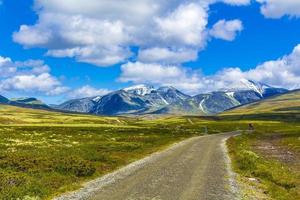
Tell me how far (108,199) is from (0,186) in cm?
690

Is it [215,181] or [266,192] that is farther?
[215,181]

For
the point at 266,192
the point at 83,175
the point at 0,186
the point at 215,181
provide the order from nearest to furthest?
the point at 0,186 < the point at 266,192 < the point at 215,181 < the point at 83,175

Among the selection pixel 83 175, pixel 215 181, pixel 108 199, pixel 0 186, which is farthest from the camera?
pixel 83 175

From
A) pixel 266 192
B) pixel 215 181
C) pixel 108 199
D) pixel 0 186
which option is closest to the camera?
pixel 108 199

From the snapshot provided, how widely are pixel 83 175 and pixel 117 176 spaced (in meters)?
2.71

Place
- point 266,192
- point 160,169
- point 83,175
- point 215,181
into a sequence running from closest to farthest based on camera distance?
point 266,192, point 215,181, point 83,175, point 160,169

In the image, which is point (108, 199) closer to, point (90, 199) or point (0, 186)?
point (90, 199)

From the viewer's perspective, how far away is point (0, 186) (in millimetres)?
25641

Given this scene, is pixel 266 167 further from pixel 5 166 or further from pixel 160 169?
pixel 5 166

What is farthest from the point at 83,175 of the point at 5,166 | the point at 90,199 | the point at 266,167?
the point at 266,167

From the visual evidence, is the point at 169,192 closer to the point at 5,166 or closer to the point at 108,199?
the point at 108,199

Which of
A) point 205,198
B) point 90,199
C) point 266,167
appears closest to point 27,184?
point 90,199

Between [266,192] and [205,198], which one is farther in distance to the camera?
[266,192]

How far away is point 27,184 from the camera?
26266mm
